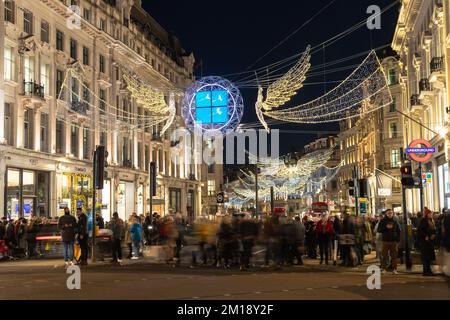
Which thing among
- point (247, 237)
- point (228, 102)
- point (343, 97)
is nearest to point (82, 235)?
point (247, 237)

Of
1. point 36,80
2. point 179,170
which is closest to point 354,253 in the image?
point 36,80

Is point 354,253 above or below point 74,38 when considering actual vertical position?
below

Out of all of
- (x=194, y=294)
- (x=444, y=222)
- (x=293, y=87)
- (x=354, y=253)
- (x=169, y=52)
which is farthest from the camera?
(x=169, y=52)

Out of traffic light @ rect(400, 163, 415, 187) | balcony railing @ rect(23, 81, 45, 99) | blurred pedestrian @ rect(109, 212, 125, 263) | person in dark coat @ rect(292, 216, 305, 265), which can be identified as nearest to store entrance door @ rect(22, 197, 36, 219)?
balcony railing @ rect(23, 81, 45, 99)

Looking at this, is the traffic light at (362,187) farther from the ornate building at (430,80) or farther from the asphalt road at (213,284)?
the asphalt road at (213,284)

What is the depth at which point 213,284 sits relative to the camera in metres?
15.1

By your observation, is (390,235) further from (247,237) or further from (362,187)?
(362,187)

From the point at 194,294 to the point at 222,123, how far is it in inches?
468

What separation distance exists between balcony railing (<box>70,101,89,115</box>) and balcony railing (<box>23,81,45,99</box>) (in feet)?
16.7

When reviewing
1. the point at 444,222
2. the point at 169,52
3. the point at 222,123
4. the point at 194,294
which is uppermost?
the point at 169,52

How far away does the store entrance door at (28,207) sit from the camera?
3866cm

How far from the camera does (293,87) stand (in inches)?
903
